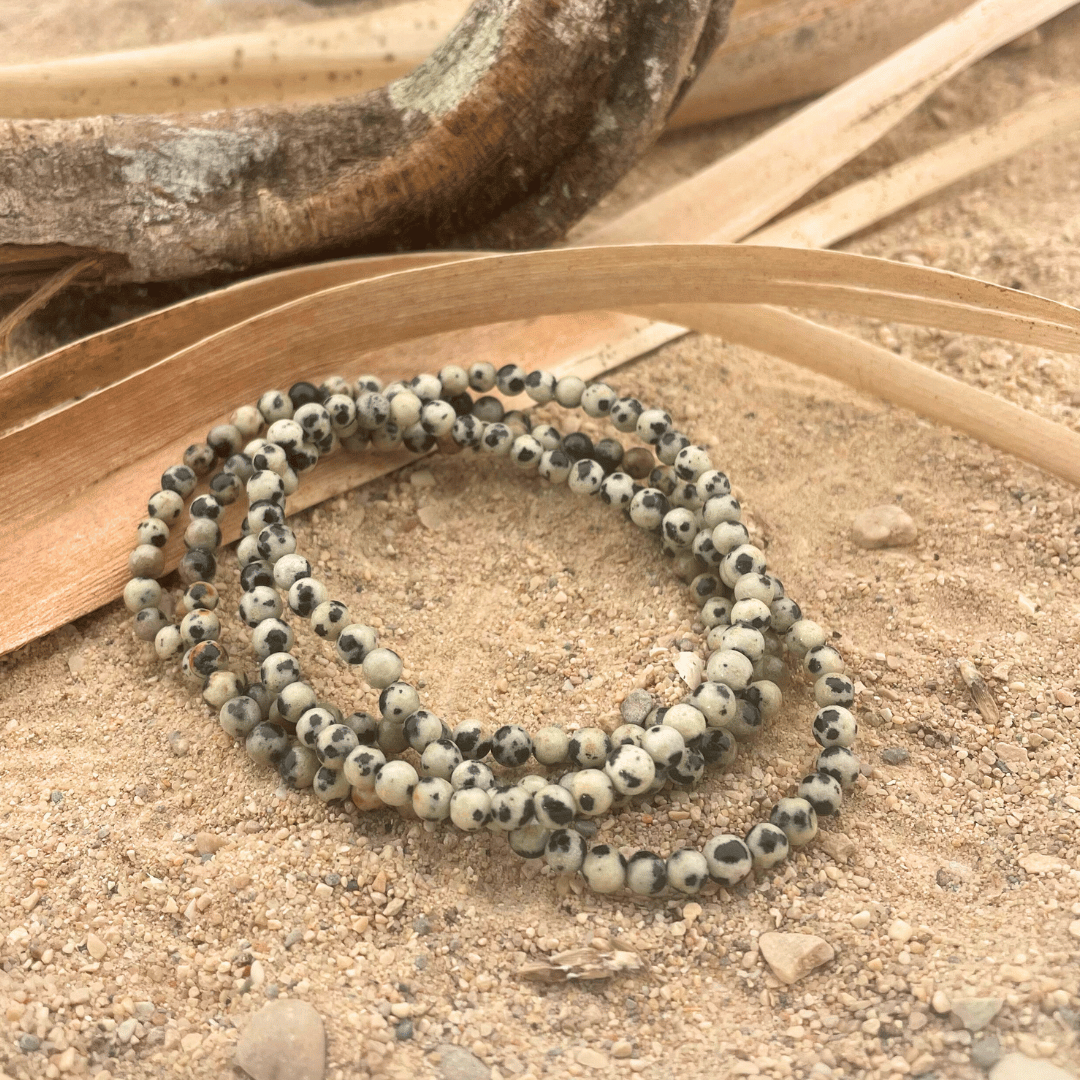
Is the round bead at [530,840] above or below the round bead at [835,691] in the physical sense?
below

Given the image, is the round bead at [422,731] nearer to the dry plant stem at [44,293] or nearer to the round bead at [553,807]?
the round bead at [553,807]

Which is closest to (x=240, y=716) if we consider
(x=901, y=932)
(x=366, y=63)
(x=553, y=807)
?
(x=553, y=807)

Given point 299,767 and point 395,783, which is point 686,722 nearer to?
point 395,783

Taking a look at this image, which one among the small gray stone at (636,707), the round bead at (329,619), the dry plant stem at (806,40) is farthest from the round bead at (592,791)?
the dry plant stem at (806,40)

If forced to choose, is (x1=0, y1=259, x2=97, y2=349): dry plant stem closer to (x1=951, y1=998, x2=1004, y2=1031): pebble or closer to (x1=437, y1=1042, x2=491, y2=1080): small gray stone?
(x1=437, y1=1042, x2=491, y2=1080): small gray stone

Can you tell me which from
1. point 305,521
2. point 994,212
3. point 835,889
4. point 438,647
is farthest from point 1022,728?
point 994,212

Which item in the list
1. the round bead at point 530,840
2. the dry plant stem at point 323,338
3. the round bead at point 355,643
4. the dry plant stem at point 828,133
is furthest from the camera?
the dry plant stem at point 828,133
